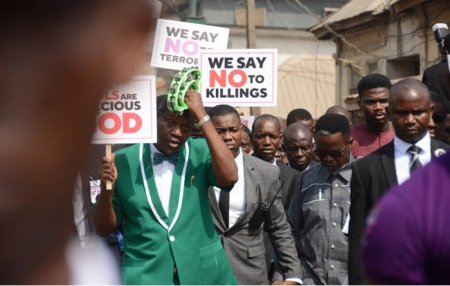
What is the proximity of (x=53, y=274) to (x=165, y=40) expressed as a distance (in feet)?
31.8

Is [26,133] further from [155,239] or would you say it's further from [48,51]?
[155,239]

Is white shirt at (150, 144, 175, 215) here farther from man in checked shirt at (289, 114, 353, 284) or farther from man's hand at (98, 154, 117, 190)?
→ man in checked shirt at (289, 114, 353, 284)

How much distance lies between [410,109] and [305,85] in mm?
30362

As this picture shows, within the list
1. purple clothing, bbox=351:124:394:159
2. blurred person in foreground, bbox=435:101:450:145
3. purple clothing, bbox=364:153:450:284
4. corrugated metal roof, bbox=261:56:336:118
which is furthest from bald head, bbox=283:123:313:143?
corrugated metal roof, bbox=261:56:336:118

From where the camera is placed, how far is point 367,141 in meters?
8.02

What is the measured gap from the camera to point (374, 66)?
1003 inches

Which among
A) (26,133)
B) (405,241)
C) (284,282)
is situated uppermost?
(26,133)

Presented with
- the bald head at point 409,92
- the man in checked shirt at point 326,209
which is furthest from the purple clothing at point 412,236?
the man in checked shirt at point 326,209

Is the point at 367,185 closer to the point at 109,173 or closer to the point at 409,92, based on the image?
the point at 409,92

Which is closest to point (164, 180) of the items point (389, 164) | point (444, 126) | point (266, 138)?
point (389, 164)

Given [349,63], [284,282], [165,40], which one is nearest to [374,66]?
[349,63]

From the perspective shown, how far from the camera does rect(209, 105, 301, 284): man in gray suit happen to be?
21.2 ft

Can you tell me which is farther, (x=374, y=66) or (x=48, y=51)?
(x=374, y=66)

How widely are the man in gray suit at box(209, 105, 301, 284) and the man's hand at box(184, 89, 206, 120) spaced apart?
0.81m
